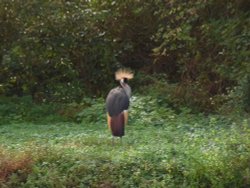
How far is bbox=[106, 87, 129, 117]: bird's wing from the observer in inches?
395

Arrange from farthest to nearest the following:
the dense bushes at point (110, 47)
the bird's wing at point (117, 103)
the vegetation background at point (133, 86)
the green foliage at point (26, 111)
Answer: the dense bushes at point (110, 47) → the green foliage at point (26, 111) → the bird's wing at point (117, 103) → the vegetation background at point (133, 86)

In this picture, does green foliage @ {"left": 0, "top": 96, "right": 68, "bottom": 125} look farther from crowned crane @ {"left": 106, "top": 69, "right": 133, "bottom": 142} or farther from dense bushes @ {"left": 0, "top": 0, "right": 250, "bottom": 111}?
crowned crane @ {"left": 106, "top": 69, "right": 133, "bottom": 142}

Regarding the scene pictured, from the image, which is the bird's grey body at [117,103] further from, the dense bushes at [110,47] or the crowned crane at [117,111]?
the dense bushes at [110,47]

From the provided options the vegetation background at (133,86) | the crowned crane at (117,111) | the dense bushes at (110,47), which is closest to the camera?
the vegetation background at (133,86)

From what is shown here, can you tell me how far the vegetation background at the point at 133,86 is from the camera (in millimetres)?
8008

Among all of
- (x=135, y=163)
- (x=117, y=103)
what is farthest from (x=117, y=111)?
(x=135, y=163)

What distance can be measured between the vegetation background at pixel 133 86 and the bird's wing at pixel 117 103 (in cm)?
45

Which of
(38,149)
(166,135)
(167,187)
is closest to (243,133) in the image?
(167,187)

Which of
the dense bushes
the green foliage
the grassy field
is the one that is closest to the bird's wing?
the grassy field

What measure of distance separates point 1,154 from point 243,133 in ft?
10.4

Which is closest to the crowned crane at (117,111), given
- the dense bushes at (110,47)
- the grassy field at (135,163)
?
the grassy field at (135,163)

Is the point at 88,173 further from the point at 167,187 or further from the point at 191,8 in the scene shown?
the point at 191,8

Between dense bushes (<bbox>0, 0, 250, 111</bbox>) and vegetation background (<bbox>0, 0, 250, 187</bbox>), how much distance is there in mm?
28

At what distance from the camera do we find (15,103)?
14.9 m
